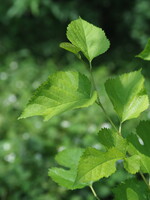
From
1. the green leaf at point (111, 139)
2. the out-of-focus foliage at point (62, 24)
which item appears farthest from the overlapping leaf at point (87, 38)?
the out-of-focus foliage at point (62, 24)

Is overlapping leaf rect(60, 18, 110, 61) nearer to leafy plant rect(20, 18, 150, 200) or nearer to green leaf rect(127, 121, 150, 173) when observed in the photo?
leafy plant rect(20, 18, 150, 200)

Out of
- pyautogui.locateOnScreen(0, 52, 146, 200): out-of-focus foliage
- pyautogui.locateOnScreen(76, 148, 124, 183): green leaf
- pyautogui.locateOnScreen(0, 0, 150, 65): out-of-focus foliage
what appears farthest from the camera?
pyautogui.locateOnScreen(0, 0, 150, 65): out-of-focus foliage

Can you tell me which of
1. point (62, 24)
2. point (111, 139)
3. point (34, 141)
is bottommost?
point (62, 24)

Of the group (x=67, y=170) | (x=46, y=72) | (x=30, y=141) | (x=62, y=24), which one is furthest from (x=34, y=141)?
(x=62, y=24)

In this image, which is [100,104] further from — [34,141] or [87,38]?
[34,141]

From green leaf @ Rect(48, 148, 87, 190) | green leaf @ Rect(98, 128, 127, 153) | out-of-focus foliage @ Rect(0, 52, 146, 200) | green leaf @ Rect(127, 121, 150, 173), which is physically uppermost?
green leaf @ Rect(98, 128, 127, 153)

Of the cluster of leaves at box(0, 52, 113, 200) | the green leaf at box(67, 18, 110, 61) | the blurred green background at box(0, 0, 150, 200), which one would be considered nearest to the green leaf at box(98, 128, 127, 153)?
the green leaf at box(67, 18, 110, 61)

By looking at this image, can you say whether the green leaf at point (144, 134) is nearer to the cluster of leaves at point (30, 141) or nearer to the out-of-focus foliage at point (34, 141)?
the out-of-focus foliage at point (34, 141)
